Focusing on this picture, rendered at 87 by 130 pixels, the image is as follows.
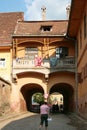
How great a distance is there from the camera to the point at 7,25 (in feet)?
143

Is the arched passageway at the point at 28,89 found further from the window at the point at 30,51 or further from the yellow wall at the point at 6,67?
the window at the point at 30,51

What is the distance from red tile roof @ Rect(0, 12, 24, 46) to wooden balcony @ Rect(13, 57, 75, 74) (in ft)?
10.3

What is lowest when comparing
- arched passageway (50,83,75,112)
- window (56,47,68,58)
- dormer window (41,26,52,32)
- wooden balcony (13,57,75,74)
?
arched passageway (50,83,75,112)

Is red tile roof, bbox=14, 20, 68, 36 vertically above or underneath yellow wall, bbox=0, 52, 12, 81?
above

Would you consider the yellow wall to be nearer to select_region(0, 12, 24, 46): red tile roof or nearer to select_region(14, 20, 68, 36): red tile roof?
select_region(0, 12, 24, 46): red tile roof

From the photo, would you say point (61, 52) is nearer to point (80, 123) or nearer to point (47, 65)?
point (47, 65)

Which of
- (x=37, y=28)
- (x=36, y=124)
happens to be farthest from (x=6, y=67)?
(x=36, y=124)

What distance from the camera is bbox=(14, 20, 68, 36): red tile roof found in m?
39.1

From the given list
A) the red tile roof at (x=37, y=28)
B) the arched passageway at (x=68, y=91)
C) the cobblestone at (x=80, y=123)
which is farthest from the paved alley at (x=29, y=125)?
the red tile roof at (x=37, y=28)

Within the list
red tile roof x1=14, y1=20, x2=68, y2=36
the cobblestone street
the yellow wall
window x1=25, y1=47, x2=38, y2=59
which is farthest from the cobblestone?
red tile roof x1=14, y1=20, x2=68, y2=36

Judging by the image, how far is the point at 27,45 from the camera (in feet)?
129

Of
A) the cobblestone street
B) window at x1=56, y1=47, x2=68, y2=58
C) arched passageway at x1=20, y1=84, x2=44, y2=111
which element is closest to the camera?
the cobblestone street

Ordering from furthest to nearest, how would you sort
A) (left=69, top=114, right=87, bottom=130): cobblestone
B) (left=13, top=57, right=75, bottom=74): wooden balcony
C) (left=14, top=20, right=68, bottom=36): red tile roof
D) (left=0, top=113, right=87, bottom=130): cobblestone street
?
(left=14, top=20, right=68, bottom=36): red tile roof → (left=13, top=57, right=75, bottom=74): wooden balcony → (left=0, top=113, right=87, bottom=130): cobblestone street → (left=69, top=114, right=87, bottom=130): cobblestone

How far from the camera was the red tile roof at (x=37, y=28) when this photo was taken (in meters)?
39.1
